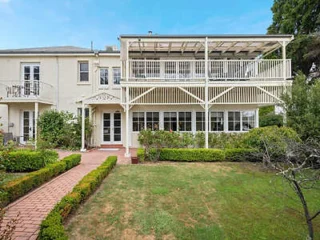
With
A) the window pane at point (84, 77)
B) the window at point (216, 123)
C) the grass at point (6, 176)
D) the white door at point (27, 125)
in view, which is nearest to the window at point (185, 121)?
the window at point (216, 123)

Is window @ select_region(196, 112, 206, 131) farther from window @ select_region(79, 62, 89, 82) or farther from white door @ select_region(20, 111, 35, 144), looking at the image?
white door @ select_region(20, 111, 35, 144)

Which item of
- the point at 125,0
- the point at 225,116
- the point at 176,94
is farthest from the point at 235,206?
the point at 125,0

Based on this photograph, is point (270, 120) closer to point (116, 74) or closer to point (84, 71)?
point (116, 74)

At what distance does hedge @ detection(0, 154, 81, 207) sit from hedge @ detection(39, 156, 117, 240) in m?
1.05

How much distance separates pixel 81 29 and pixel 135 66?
16.1 meters

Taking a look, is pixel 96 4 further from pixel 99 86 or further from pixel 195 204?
pixel 195 204

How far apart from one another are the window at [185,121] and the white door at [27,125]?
34.6ft

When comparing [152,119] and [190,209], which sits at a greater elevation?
[152,119]

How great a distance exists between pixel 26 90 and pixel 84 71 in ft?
13.1

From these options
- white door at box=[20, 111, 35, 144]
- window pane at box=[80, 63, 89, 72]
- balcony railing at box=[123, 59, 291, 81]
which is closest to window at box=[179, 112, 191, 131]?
balcony railing at box=[123, 59, 291, 81]

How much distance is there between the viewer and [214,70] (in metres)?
13.8

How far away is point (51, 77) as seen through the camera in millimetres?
14828

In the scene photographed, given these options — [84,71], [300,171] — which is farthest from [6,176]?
[84,71]

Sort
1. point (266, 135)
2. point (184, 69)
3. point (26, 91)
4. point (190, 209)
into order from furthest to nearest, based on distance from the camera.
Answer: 1. point (184, 69)
2. point (26, 91)
3. point (266, 135)
4. point (190, 209)
